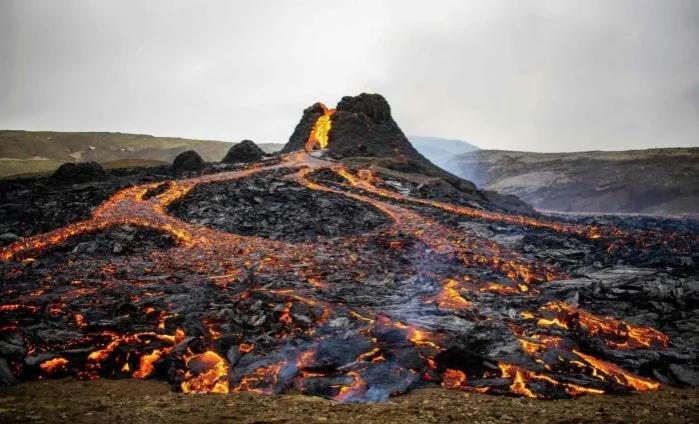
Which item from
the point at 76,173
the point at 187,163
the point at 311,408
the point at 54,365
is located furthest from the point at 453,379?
the point at 187,163

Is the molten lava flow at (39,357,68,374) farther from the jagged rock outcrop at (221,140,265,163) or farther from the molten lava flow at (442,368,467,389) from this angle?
the jagged rock outcrop at (221,140,265,163)

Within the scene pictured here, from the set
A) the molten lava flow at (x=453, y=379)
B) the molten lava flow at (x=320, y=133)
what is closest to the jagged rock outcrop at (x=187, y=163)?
the molten lava flow at (x=320, y=133)

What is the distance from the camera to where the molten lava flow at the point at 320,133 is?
167ft

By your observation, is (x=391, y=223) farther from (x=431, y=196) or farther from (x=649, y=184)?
(x=649, y=184)

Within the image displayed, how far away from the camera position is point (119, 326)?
11312 millimetres

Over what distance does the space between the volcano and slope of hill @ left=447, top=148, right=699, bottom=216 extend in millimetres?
44106

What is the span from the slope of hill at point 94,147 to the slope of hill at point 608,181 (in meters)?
86.9

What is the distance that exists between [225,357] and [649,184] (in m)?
77.5

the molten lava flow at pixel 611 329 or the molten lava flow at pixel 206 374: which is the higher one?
the molten lava flow at pixel 611 329

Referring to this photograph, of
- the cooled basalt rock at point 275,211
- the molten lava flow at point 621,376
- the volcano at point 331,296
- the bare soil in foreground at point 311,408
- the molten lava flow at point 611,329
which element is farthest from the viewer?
the cooled basalt rock at point 275,211


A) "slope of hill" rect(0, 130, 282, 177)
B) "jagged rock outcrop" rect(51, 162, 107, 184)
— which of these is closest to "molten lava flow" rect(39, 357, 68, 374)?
"jagged rock outcrop" rect(51, 162, 107, 184)

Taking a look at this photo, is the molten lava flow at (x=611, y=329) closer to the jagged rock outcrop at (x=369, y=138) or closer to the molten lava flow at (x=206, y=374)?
the molten lava flow at (x=206, y=374)

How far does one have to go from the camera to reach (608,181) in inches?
2980

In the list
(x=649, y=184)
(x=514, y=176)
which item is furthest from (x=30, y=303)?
(x=514, y=176)
